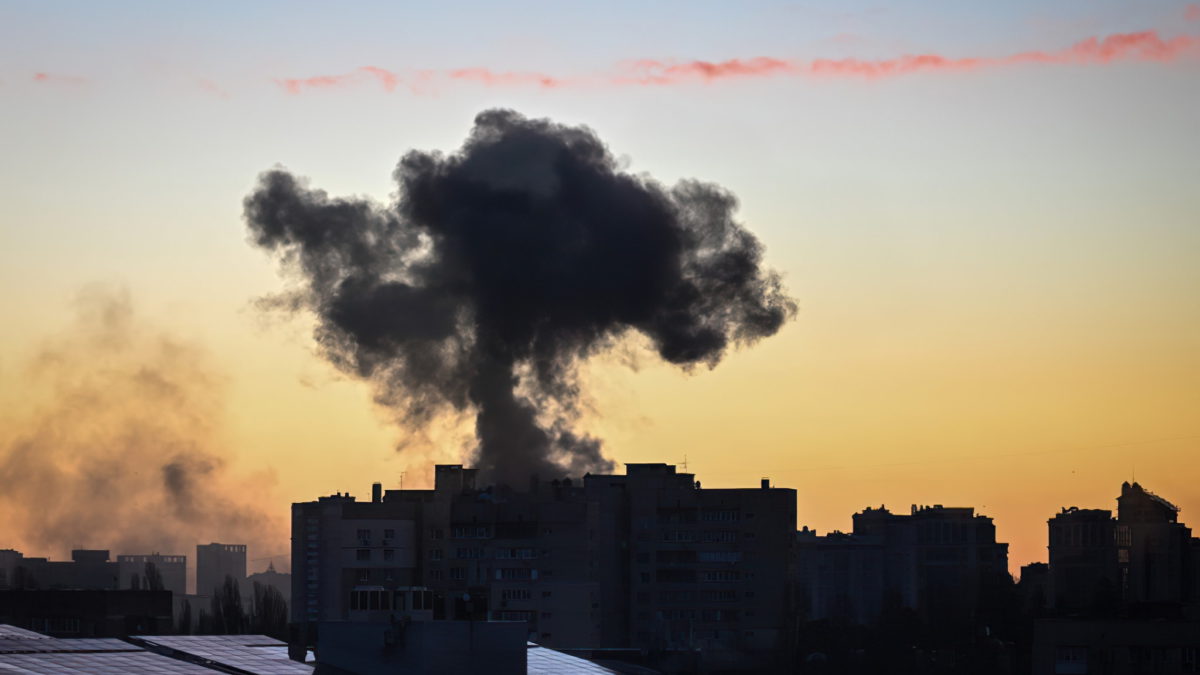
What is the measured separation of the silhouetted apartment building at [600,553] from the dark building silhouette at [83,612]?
92.3 feet

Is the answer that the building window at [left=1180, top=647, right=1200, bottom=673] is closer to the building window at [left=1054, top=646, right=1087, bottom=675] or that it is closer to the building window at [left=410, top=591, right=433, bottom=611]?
the building window at [left=1054, top=646, right=1087, bottom=675]

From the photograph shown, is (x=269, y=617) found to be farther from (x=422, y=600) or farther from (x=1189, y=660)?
(x=422, y=600)

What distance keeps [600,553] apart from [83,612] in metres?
42.6

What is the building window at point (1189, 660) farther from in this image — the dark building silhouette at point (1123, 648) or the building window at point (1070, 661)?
the building window at point (1070, 661)

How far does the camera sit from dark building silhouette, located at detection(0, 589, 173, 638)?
117750 millimetres

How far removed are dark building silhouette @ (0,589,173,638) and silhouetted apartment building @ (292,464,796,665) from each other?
28140mm

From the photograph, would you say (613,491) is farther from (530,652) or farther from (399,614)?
(399,614)

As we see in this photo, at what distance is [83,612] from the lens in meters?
123

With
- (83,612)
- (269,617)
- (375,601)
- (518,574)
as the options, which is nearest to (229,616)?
(269,617)

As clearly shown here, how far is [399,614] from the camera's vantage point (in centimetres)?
6831

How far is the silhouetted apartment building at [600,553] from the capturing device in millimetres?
152875

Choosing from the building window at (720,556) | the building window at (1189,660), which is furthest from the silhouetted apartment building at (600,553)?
the building window at (1189,660)

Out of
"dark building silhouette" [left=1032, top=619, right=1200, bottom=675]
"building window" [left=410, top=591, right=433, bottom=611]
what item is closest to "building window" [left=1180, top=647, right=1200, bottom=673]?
"dark building silhouette" [left=1032, top=619, right=1200, bottom=675]

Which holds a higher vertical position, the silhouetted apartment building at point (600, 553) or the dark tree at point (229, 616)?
the silhouetted apartment building at point (600, 553)
